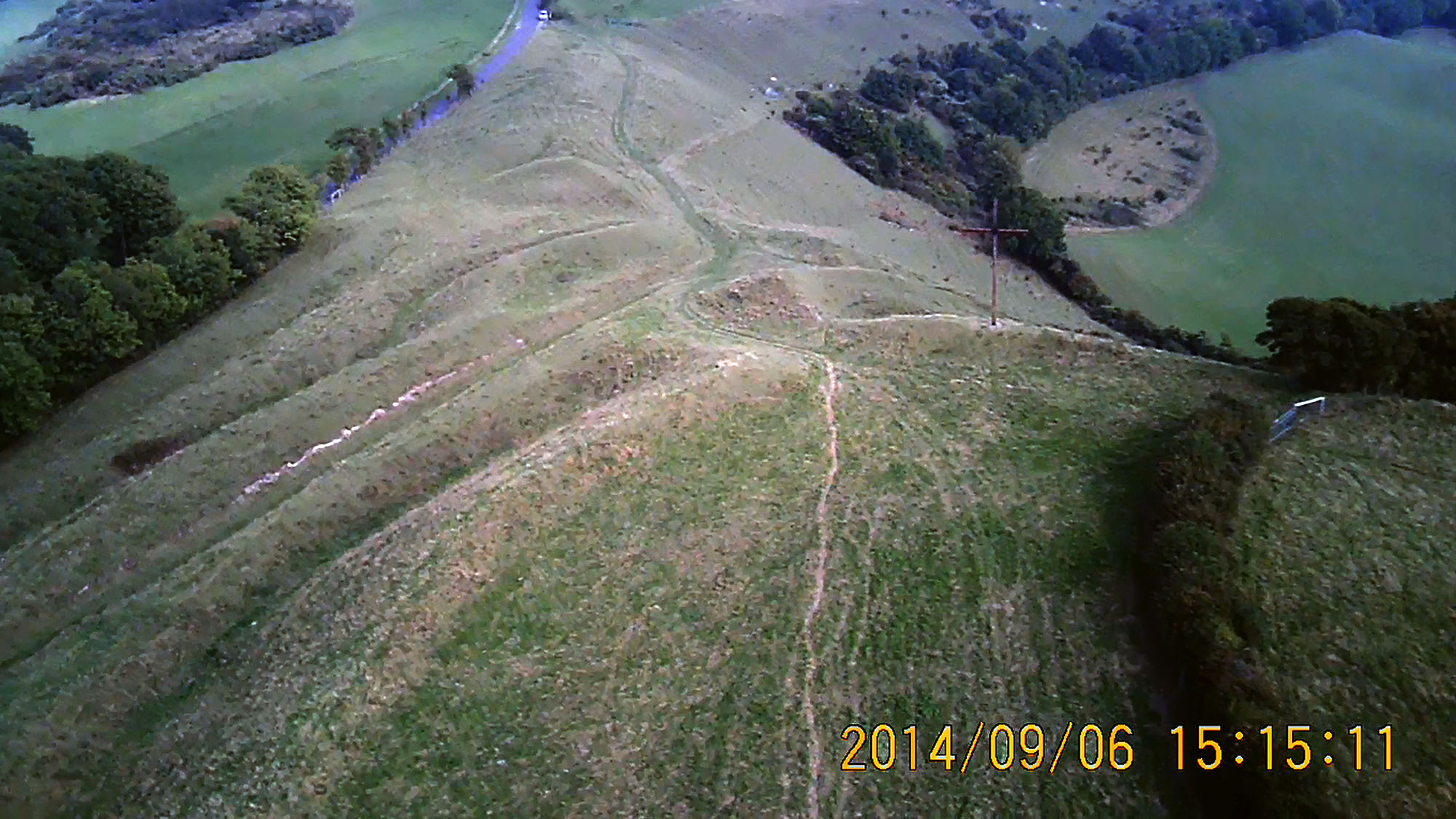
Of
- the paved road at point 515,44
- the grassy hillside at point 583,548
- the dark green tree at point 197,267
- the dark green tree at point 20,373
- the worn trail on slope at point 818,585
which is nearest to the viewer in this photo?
the grassy hillside at point 583,548

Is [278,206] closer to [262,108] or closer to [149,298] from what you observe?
[149,298]

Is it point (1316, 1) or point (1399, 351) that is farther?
point (1316, 1)

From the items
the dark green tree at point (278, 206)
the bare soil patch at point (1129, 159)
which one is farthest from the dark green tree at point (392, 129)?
the bare soil patch at point (1129, 159)

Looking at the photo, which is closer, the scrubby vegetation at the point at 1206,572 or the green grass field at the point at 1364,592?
the green grass field at the point at 1364,592

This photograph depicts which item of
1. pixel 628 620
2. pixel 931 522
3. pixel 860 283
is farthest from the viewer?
pixel 860 283

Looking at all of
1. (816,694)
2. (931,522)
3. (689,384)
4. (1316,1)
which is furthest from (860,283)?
(1316,1)

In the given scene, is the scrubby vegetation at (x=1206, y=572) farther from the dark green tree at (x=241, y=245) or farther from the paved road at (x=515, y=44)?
the paved road at (x=515, y=44)

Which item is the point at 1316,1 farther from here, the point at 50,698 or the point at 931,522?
the point at 50,698
